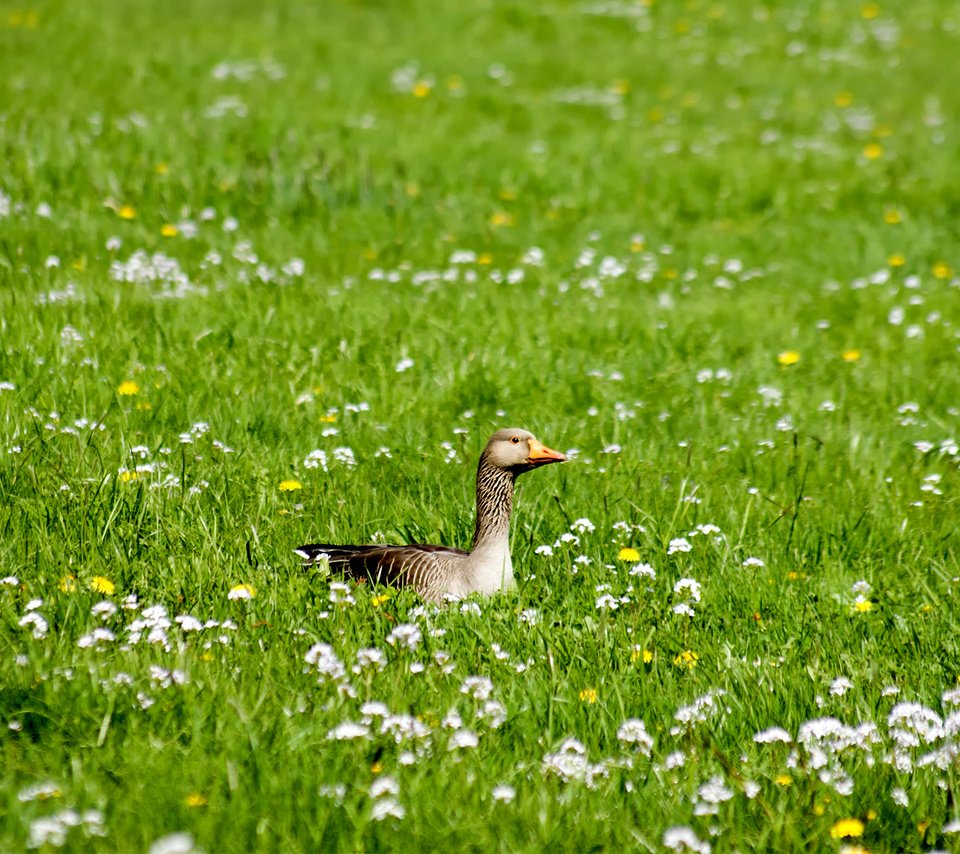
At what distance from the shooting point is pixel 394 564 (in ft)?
14.6

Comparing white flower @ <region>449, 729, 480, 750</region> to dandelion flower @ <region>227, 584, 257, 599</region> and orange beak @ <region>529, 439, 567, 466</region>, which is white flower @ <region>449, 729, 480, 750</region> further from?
orange beak @ <region>529, 439, 567, 466</region>

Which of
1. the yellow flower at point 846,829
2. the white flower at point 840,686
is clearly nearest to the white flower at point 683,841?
the yellow flower at point 846,829

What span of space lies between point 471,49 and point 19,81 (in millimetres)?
5782

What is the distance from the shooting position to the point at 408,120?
11453 mm

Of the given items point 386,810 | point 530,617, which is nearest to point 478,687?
point 530,617

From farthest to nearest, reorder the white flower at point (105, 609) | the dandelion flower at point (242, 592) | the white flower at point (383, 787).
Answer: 1. the dandelion flower at point (242, 592)
2. the white flower at point (105, 609)
3. the white flower at point (383, 787)

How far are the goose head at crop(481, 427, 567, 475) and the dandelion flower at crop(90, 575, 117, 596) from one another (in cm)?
149

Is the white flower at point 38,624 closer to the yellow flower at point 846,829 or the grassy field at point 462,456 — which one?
the grassy field at point 462,456

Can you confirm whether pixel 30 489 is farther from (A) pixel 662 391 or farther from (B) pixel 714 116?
(B) pixel 714 116

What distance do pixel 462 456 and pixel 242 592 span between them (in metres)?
1.82

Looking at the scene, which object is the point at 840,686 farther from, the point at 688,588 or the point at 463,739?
the point at 463,739

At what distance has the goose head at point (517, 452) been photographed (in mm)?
4652

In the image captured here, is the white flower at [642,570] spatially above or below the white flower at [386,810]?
below

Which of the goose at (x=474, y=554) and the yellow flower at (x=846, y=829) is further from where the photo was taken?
the goose at (x=474, y=554)
